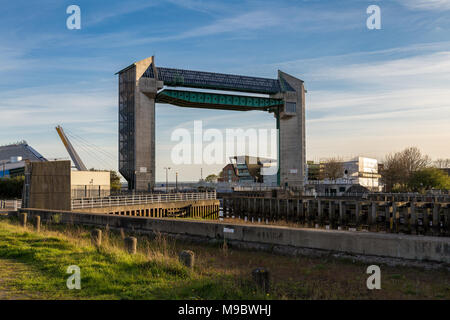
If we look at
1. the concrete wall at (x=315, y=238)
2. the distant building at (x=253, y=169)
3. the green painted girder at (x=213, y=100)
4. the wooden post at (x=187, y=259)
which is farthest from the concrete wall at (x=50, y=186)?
the distant building at (x=253, y=169)

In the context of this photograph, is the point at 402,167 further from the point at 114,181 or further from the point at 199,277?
the point at 199,277

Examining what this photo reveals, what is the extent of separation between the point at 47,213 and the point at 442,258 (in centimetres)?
2287

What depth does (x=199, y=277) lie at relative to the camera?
31.3 ft

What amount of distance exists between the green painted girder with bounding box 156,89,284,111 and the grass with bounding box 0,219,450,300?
202 ft

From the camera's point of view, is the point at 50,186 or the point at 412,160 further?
the point at 412,160

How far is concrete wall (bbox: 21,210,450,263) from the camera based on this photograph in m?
11.1

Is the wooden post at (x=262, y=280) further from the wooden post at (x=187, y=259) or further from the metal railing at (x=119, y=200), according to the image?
the metal railing at (x=119, y=200)

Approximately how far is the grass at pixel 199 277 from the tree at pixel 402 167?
87755mm

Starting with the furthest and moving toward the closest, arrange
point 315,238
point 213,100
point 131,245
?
1. point 213,100
2. point 315,238
3. point 131,245

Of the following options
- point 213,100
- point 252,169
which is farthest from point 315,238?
point 252,169

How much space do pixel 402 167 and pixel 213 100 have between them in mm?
51395

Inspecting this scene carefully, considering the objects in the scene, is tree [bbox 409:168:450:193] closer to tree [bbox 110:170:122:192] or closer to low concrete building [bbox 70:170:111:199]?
tree [bbox 110:170:122:192]

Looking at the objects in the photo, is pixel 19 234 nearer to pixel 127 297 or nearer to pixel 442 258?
pixel 127 297

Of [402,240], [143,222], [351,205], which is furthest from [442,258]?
[351,205]
